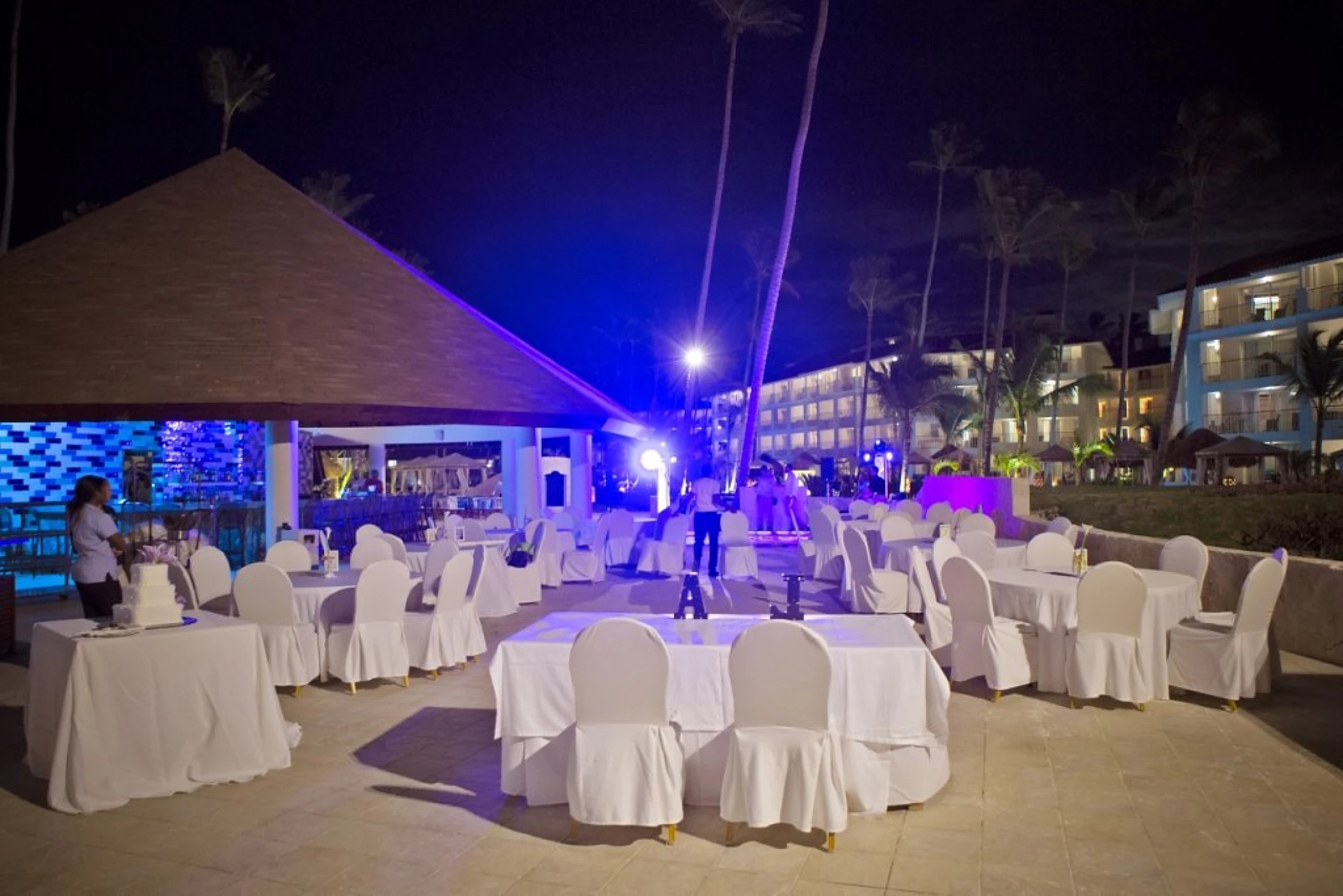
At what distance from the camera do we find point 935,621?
8.08 meters

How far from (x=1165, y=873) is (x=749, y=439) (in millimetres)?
22692

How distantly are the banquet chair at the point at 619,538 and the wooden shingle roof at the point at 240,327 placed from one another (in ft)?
6.52

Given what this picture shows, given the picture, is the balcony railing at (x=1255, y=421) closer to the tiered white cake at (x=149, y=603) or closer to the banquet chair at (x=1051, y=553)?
the banquet chair at (x=1051, y=553)

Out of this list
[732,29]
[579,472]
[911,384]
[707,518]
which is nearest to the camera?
[707,518]

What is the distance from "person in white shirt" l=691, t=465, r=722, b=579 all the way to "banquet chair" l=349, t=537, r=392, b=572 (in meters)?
4.81

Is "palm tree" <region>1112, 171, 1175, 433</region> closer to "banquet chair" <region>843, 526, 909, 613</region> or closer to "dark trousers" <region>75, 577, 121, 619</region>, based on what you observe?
"banquet chair" <region>843, 526, 909, 613</region>

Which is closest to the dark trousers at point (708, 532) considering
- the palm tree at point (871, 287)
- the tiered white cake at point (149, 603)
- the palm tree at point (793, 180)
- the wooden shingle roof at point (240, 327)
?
the wooden shingle roof at point (240, 327)

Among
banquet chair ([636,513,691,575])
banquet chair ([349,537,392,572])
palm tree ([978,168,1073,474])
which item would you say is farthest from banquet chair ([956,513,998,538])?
palm tree ([978,168,1073,474])

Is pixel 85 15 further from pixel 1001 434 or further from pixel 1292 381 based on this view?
pixel 1001 434

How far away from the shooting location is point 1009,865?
3.88m

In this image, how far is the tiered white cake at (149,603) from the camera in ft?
17.3

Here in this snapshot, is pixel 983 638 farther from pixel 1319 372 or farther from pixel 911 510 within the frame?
pixel 1319 372

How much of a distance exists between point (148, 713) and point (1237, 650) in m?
6.84

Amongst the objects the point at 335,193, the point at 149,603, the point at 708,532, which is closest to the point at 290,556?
the point at 149,603
